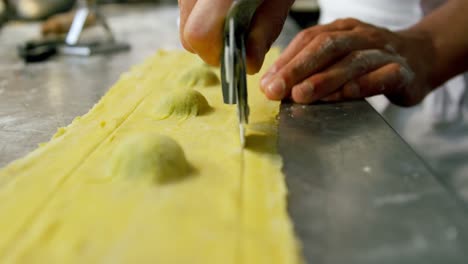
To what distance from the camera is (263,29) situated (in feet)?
3.54

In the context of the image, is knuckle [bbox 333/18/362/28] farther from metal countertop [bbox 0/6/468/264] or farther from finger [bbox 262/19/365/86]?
metal countertop [bbox 0/6/468/264]

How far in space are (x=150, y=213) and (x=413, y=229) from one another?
44 centimetres

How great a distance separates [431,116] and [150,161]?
1.65 m

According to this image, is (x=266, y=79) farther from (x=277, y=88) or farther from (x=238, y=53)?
(x=238, y=53)

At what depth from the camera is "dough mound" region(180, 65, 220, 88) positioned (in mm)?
1532

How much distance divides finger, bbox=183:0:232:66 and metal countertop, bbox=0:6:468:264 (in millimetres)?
288

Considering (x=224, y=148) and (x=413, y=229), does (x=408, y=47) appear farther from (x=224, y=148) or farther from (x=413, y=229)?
(x=413, y=229)

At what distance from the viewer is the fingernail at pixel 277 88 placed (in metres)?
1.29

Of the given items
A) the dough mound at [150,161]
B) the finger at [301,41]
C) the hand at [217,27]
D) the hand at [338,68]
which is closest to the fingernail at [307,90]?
the hand at [338,68]

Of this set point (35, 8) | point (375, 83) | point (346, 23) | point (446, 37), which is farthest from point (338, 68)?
point (35, 8)

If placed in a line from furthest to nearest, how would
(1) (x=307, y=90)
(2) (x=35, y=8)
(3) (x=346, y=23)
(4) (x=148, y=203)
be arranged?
(2) (x=35, y=8)
(3) (x=346, y=23)
(1) (x=307, y=90)
(4) (x=148, y=203)

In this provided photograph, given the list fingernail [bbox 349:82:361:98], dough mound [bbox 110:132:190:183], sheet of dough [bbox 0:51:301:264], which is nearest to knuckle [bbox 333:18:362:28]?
fingernail [bbox 349:82:361:98]

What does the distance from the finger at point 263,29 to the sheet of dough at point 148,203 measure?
0.60 ft

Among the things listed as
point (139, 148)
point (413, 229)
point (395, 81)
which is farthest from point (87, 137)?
point (395, 81)
